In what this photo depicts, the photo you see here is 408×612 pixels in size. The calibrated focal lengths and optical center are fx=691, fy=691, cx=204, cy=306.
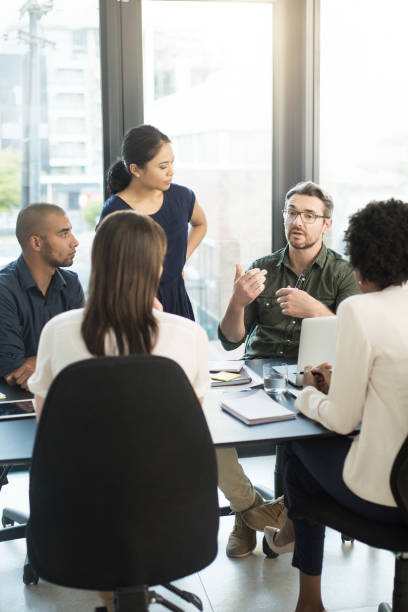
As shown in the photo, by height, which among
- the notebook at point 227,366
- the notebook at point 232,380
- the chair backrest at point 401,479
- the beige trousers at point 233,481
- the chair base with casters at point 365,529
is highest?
the notebook at point 227,366

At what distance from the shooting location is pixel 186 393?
1.41 m

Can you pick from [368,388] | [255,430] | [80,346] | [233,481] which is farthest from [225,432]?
[233,481]

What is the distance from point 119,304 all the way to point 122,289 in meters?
0.03

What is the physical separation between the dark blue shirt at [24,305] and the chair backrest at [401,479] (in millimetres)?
1334

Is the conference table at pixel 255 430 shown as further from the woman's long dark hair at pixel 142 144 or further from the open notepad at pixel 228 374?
the woman's long dark hair at pixel 142 144

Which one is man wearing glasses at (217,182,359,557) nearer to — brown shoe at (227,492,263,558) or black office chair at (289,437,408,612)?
brown shoe at (227,492,263,558)

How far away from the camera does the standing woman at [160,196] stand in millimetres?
2857

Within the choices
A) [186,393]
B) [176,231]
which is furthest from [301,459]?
[176,231]

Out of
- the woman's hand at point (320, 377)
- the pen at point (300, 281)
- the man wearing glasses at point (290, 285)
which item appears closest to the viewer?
→ the woman's hand at point (320, 377)

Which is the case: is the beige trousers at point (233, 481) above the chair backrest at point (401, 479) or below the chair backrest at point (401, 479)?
below

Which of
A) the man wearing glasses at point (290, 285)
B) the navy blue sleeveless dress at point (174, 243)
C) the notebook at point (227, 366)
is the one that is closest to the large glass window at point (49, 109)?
the navy blue sleeveless dress at point (174, 243)

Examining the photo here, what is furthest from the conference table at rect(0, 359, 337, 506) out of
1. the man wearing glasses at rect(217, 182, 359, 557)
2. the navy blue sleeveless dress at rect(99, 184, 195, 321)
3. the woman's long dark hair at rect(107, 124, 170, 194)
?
the woman's long dark hair at rect(107, 124, 170, 194)

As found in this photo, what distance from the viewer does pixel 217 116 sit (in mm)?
3523

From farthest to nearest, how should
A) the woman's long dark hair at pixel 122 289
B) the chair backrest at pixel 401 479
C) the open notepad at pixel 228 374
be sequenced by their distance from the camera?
the open notepad at pixel 228 374
the chair backrest at pixel 401 479
the woman's long dark hair at pixel 122 289
